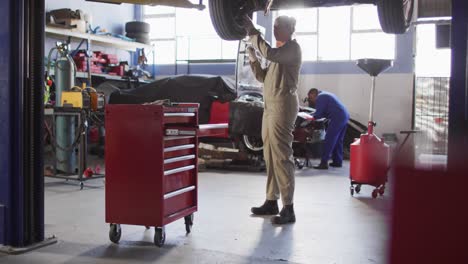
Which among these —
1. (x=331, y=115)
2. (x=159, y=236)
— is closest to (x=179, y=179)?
(x=159, y=236)

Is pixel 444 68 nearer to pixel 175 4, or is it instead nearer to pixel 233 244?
pixel 175 4

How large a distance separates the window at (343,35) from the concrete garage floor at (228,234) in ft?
18.5

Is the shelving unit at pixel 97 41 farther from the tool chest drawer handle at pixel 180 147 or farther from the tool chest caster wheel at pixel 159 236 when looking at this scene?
the tool chest caster wheel at pixel 159 236

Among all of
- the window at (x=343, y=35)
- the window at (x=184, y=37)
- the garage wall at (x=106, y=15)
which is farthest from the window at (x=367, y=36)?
the garage wall at (x=106, y=15)

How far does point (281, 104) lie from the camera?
378 cm

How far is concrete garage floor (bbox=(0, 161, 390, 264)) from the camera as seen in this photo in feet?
9.46

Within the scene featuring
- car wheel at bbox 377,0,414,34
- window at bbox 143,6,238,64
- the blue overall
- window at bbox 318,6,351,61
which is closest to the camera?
car wheel at bbox 377,0,414,34

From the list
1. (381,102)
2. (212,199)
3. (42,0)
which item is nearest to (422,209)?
(42,0)

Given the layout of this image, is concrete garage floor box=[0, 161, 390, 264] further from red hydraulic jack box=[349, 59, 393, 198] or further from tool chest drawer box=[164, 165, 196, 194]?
tool chest drawer box=[164, 165, 196, 194]

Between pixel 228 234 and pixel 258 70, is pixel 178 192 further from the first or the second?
pixel 258 70

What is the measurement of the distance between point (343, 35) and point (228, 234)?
7801mm

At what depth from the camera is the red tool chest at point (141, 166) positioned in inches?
120

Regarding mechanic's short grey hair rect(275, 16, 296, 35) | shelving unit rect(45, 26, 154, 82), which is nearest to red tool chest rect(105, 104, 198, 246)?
mechanic's short grey hair rect(275, 16, 296, 35)

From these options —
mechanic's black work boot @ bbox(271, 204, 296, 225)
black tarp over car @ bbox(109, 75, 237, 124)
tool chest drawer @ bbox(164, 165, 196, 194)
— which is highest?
black tarp over car @ bbox(109, 75, 237, 124)
